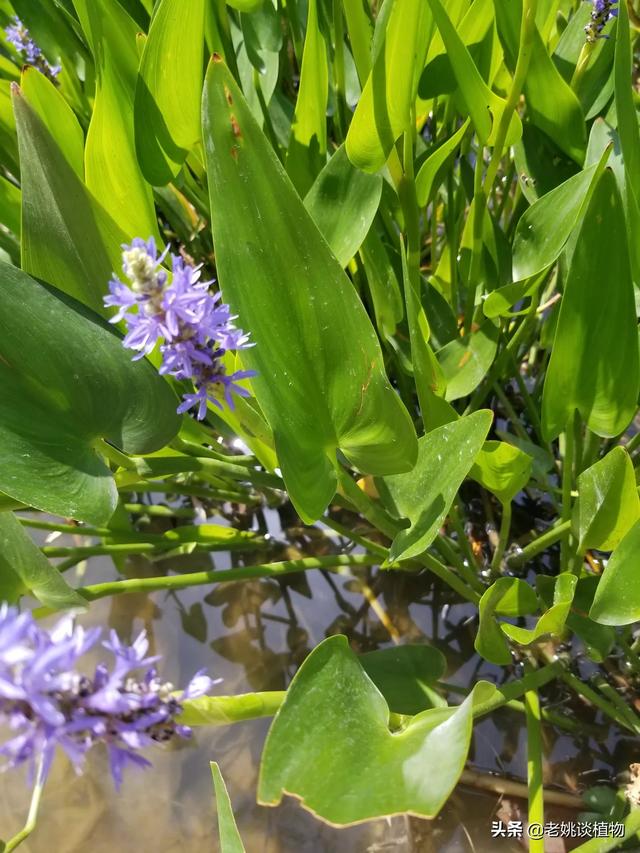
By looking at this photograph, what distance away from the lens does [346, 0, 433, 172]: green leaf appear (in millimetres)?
582

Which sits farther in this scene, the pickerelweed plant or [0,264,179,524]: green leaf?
[0,264,179,524]: green leaf

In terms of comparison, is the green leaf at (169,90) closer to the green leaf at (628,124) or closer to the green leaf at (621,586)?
the green leaf at (628,124)

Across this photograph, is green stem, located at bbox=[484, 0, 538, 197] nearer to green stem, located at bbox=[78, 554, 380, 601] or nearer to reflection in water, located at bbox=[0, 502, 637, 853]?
green stem, located at bbox=[78, 554, 380, 601]

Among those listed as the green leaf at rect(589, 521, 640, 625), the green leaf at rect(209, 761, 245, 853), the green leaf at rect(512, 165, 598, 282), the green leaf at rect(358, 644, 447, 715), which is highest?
the green leaf at rect(512, 165, 598, 282)

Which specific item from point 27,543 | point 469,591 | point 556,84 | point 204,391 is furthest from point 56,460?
point 556,84

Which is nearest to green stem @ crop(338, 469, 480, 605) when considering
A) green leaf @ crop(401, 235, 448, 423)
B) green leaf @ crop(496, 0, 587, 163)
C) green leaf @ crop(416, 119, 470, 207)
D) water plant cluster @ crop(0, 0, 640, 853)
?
water plant cluster @ crop(0, 0, 640, 853)

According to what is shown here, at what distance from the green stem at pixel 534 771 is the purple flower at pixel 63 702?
435 mm

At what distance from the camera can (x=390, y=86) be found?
62cm

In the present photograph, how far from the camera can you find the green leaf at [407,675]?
2.19 ft

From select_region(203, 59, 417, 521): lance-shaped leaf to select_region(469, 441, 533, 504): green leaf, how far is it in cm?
9

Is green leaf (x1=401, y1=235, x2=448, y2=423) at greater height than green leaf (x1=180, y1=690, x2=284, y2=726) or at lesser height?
greater

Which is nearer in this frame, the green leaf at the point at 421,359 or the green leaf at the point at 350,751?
the green leaf at the point at 350,751

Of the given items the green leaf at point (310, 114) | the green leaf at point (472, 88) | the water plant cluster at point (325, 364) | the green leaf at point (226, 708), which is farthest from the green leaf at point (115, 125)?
the green leaf at point (226, 708)

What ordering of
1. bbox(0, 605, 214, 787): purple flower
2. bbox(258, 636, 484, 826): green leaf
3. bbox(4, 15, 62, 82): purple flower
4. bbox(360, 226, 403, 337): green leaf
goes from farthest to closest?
bbox(4, 15, 62, 82): purple flower
bbox(360, 226, 403, 337): green leaf
bbox(258, 636, 484, 826): green leaf
bbox(0, 605, 214, 787): purple flower
